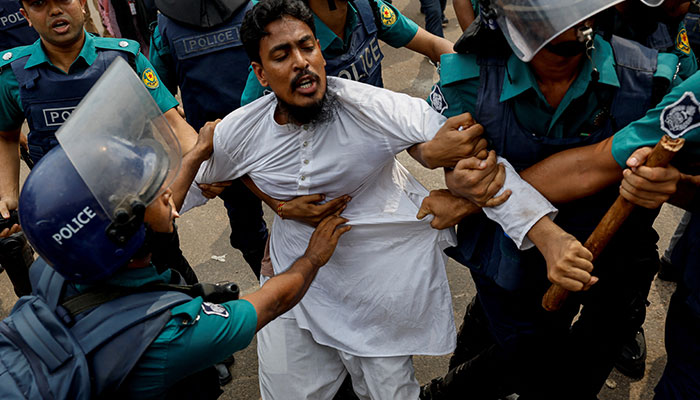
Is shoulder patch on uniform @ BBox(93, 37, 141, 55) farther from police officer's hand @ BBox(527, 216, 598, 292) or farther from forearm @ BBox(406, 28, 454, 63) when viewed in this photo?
police officer's hand @ BBox(527, 216, 598, 292)

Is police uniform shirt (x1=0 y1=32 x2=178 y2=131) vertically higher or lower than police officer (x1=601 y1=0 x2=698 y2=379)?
higher

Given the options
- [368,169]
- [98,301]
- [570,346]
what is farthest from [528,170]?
[98,301]

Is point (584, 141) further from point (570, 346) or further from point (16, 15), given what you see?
point (16, 15)

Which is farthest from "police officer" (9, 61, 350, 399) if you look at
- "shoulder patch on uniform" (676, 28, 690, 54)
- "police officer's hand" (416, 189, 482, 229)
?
"shoulder patch on uniform" (676, 28, 690, 54)

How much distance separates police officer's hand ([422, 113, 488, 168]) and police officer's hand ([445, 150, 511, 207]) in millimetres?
31

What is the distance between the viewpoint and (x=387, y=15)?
332 centimetres

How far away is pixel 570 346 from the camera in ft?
9.17

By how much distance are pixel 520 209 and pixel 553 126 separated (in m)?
0.31

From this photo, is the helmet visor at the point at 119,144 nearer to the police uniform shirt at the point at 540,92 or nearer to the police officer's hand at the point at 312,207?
the police officer's hand at the point at 312,207

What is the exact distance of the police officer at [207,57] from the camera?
3.42 m

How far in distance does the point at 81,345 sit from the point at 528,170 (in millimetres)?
1542

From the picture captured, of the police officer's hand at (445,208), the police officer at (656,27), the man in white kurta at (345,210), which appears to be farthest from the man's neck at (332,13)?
the police officer at (656,27)

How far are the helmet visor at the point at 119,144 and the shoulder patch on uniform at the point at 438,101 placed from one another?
0.98 meters

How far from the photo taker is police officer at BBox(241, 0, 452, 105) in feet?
9.66
